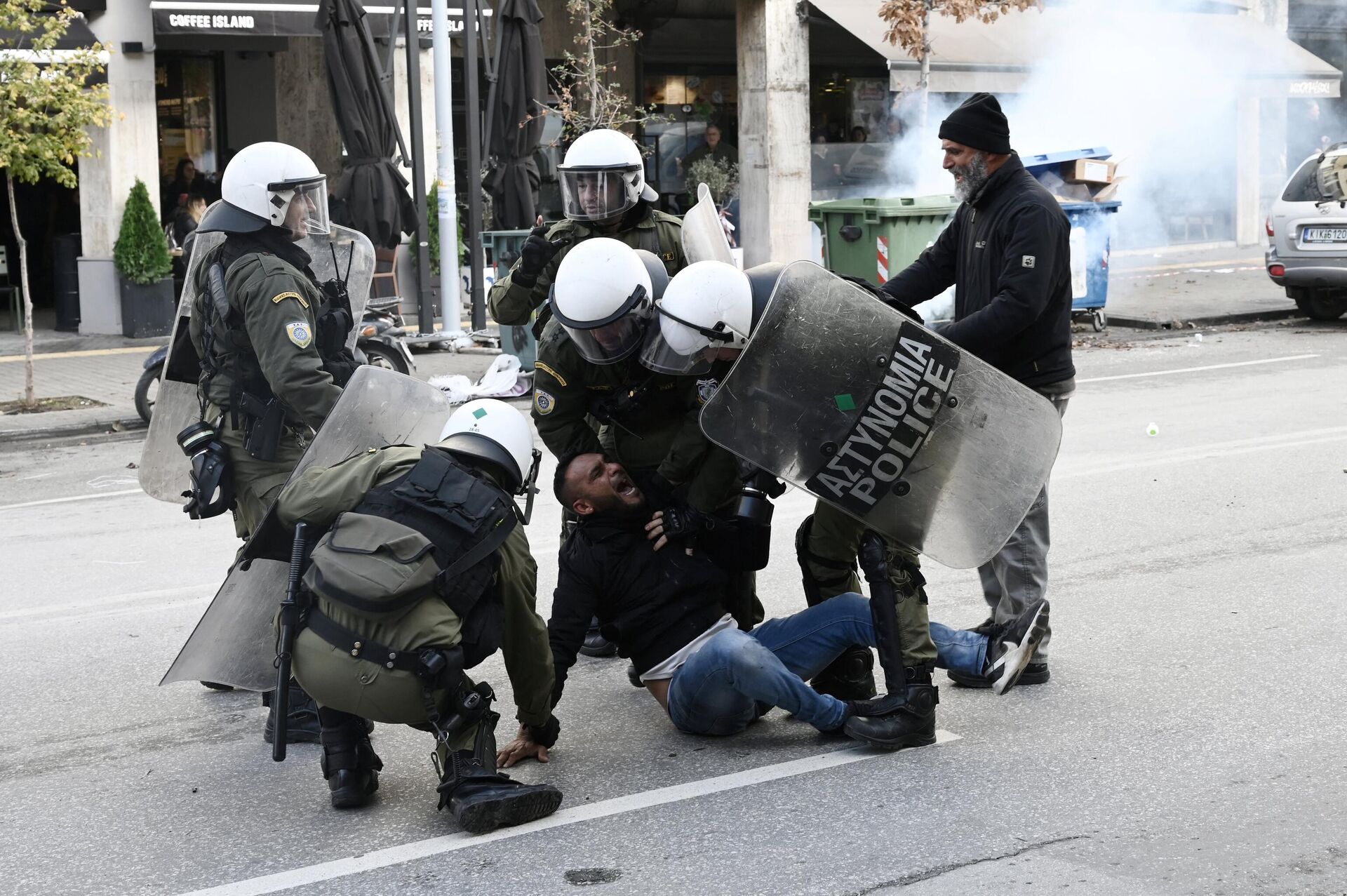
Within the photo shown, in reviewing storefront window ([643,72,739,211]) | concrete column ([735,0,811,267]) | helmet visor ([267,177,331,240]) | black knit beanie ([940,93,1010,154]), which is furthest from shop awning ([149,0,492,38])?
black knit beanie ([940,93,1010,154])

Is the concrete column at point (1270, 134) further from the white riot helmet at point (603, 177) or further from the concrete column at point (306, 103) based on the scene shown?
the white riot helmet at point (603, 177)

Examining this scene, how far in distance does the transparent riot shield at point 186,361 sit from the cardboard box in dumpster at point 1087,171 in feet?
37.2

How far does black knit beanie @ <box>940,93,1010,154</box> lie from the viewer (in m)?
4.83

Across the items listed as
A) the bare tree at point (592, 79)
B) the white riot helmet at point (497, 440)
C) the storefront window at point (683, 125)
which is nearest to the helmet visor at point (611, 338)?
the white riot helmet at point (497, 440)

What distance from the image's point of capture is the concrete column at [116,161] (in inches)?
578

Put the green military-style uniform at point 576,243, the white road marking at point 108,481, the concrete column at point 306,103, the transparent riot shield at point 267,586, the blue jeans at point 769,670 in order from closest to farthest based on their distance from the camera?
the blue jeans at point 769,670 → the transparent riot shield at point 267,586 → the green military-style uniform at point 576,243 → the white road marking at point 108,481 → the concrete column at point 306,103

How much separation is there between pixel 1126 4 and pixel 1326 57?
19.2ft

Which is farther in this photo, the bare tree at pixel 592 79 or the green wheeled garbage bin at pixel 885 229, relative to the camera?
the bare tree at pixel 592 79

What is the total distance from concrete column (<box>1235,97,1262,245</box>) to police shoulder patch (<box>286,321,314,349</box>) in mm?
20748

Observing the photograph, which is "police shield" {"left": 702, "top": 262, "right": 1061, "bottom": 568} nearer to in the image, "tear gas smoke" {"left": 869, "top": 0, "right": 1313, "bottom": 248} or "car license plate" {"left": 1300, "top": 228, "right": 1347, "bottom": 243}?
"car license plate" {"left": 1300, "top": 228, "right": 1347, "bottom": 243}

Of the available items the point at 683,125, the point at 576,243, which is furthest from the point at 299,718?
the point at 683,125

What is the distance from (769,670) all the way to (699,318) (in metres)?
1.00

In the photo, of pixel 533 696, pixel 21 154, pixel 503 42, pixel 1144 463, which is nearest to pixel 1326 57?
pixel 503 42

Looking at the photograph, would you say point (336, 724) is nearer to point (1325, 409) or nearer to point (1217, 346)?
point (1325, 409)
